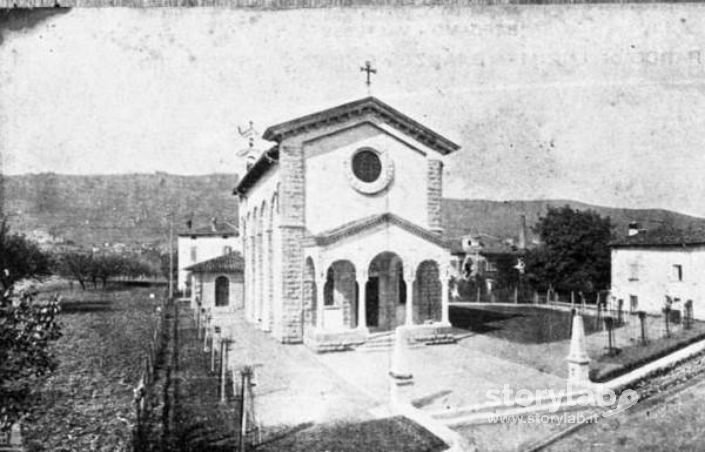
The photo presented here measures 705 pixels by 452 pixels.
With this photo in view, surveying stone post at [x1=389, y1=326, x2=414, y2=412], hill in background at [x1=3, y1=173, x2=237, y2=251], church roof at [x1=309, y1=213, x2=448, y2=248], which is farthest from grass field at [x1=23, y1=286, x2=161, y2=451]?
church roof at [x1=309, y1=213, x2=448, y2=248]

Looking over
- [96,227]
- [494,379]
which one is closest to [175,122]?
[96,227]

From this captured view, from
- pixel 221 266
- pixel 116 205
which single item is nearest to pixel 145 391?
pixel 116 205

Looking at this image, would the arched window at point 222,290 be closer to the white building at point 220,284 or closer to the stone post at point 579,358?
the white building at point 220,284

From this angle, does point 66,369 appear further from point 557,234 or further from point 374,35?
point 557,234

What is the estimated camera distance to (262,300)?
1975 cm

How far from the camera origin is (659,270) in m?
22.1

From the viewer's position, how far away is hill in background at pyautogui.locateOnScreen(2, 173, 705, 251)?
987cm

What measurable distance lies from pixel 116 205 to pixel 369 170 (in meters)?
6.71

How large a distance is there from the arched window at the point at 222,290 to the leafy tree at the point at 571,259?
1468cm

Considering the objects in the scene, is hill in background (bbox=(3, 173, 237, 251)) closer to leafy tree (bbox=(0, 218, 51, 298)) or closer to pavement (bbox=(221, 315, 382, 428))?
leafy tree (bbox=(0, 218, 51, 298))

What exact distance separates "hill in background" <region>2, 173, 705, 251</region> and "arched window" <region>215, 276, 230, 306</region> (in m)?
9.77

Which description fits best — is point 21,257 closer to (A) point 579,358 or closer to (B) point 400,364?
(B) point 400,364

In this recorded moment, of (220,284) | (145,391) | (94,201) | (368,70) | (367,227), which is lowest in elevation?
(145,391)

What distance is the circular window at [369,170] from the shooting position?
15.7m
